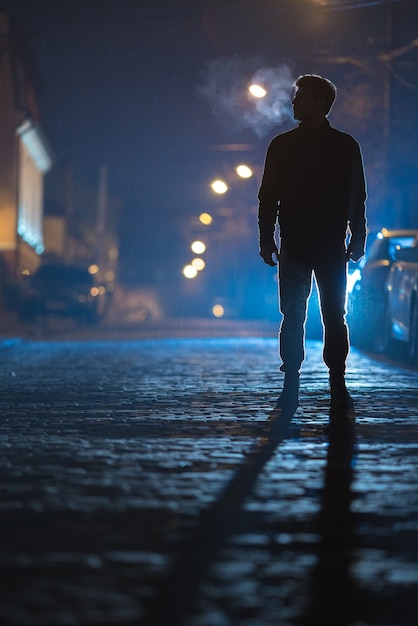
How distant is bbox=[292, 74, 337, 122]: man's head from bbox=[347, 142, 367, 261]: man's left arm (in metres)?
0.36

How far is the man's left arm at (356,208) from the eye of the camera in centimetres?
906

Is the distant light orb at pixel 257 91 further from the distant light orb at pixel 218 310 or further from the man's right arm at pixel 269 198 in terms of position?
the distant light orb at pixel 218 310

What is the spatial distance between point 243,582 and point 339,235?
565 cm

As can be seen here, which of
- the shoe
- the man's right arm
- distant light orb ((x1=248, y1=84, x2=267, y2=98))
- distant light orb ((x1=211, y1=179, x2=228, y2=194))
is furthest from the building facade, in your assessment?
the man's right arm

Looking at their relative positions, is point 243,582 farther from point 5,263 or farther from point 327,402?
point 5,263

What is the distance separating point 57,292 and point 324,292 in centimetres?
2946

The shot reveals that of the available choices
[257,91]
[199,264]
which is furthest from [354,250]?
[199,264]

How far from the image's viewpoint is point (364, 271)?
18.6 m

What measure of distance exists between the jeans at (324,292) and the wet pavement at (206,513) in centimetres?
46

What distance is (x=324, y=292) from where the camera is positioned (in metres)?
9.11

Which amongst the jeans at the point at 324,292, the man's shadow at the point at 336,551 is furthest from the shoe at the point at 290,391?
the man's shadow at the point at 336,551

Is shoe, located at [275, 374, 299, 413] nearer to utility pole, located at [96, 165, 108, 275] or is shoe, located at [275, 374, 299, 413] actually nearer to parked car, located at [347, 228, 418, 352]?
parked car, located at [347, 228, 418, 352]

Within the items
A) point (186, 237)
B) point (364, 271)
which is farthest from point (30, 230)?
point (186, 237)

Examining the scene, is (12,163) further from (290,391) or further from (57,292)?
(290,391)
